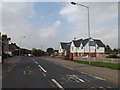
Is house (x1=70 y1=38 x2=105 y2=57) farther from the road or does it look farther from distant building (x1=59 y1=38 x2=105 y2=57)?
the road

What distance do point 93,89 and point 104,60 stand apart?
1279 inches

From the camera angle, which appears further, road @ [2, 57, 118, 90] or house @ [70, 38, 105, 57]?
house @ [70, 38, 105, 57]

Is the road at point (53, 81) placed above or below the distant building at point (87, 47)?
below

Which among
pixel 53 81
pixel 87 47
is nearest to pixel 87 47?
pixel 87 47

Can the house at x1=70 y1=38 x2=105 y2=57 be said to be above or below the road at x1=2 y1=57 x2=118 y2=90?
above

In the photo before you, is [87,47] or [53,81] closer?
[53,81]

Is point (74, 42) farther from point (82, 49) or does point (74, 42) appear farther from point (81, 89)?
point (81, 89)

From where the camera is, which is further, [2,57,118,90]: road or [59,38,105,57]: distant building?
[59,38,105,57]: distant building

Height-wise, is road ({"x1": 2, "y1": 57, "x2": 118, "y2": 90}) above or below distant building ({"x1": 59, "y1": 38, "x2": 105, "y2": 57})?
below

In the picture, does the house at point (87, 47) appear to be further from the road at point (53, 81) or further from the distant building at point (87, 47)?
the road at point (53, 81)

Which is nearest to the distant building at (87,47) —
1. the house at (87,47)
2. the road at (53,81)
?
the house at (87,47)

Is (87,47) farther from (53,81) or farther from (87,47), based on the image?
(53,81)

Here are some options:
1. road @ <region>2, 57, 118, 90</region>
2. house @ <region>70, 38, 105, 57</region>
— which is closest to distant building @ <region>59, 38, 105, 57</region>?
house @ <region>70, 38, 105, 57</region>

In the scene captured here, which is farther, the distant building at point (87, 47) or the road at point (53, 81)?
the distant building at point (87, 47)
